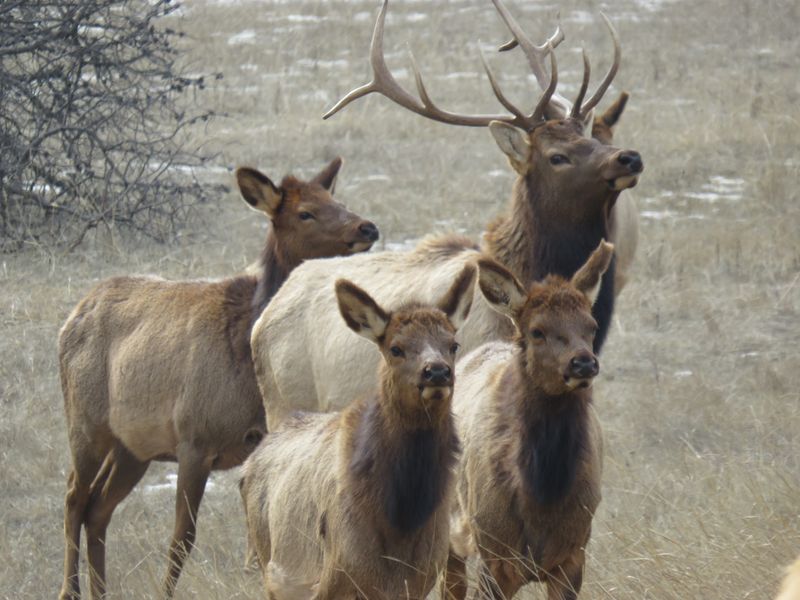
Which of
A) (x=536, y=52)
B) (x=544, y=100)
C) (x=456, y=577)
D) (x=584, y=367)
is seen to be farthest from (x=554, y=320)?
(x=536, y=52)

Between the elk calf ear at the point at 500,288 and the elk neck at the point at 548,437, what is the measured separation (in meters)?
0.23

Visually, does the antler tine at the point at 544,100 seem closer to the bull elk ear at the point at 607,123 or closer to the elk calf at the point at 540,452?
the elk calf at the point at 540,452

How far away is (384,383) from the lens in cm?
527

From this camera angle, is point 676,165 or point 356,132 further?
point 356,132

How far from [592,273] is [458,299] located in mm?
561

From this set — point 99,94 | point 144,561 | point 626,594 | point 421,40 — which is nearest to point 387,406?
point 626,594

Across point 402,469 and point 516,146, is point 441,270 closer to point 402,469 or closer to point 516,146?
point 516,146

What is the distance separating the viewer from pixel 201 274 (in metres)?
11.5

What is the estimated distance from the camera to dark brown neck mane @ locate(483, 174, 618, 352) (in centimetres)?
680

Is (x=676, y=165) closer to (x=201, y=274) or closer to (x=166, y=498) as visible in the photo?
(x=201, y=274)

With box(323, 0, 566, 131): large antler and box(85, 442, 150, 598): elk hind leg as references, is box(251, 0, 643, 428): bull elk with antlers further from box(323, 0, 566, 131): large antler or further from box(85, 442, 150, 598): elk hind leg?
box(85, 442, 150, 598): elk hind leg

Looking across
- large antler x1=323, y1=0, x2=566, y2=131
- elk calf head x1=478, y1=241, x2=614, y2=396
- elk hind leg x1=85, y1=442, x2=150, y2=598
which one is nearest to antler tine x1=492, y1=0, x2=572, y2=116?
large antler x1=323, y1=0, x2=566, y2=131

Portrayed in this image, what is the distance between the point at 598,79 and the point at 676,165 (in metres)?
4.23

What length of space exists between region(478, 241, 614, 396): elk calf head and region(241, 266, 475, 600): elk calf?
152 mm
